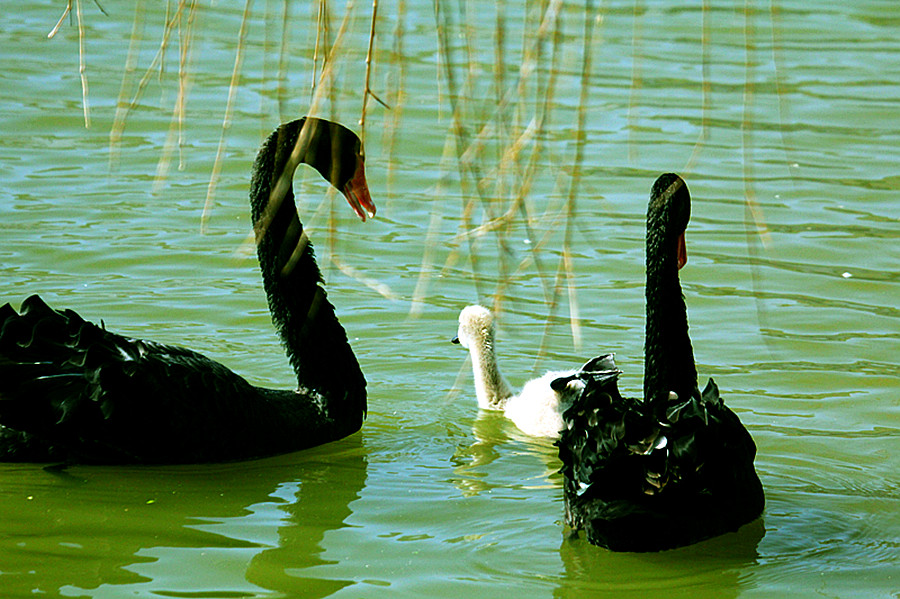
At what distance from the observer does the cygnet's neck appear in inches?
187

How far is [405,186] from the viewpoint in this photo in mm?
7449

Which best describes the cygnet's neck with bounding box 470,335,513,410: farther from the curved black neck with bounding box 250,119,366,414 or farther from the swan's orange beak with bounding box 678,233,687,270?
the swan's orange beak with bounding box 678,233,687,270

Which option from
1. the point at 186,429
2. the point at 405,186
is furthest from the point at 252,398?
the point at 405,186

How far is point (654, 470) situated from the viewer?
3.17 m

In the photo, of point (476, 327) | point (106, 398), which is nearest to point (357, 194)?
point (476, 327)

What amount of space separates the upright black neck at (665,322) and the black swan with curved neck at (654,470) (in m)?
0.53

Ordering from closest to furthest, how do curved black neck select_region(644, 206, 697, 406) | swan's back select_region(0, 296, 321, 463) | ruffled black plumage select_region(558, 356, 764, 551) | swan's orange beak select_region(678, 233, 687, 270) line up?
ruffled black plumage select_region(558, 356, 764, 551) < swan's back select_region(0, 296, 321, 463) < curved black neck select_region(644, 206, 697, 406) < swan's orange beak select_region(678, 233, 687, 270)

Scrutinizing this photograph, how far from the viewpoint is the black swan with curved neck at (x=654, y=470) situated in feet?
10.5

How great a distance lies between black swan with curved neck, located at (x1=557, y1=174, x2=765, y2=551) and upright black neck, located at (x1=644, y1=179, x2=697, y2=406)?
20.9 inches

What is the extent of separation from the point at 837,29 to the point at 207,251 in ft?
22.6

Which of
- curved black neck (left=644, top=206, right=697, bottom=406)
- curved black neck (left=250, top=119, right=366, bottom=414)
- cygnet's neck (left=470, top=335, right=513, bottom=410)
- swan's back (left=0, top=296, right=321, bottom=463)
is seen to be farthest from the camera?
cygnet's neck (left=470, top=335, right=513, bottom=410)

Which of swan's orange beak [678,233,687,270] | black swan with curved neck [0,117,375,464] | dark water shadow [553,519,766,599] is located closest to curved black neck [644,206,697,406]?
swan's orange beak [678,233,687,270]

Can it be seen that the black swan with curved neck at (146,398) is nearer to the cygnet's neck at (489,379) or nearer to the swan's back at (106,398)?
the swan's back at (106,398)

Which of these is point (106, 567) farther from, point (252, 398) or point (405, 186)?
point (405, 186)
